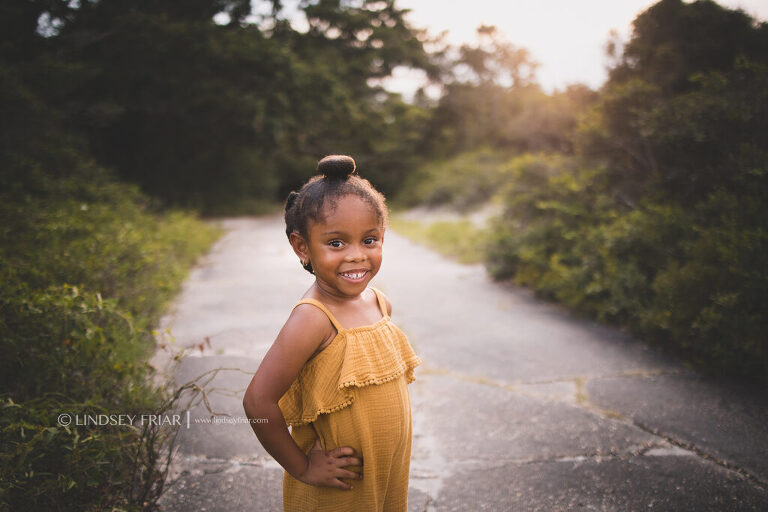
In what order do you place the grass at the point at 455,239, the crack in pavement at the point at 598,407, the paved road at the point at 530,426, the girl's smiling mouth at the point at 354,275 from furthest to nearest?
the grass at the point at 455,239
the crack in pavement at the point at 598,407
the paved road at the point at 530,426
the girl's smiling mouth at the point at 354,275

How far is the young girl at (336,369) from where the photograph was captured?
130 centimetres

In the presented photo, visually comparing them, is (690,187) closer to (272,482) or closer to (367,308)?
(367,308)

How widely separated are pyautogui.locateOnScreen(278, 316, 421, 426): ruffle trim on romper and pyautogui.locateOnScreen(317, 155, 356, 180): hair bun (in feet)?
1.57

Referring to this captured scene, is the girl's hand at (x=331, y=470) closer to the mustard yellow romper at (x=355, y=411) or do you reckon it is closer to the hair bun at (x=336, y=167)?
the mustard yellow romper at (x=355, y=411)

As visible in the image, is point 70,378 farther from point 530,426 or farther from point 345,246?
point 530,426

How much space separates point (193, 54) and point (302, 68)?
4.06m

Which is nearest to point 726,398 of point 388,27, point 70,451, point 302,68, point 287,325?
point 287,325

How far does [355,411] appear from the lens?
4.43ft

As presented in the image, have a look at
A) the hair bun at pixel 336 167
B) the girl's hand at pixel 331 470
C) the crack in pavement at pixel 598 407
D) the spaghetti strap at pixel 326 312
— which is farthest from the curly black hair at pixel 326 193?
the crack in pavement at pixel 598 407

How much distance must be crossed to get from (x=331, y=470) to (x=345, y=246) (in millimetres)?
673

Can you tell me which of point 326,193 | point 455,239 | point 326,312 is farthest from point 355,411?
point 455,239

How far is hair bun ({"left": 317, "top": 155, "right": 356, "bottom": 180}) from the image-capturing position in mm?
1360

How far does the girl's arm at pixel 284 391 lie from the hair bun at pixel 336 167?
412mm

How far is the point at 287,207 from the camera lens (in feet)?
4.92
